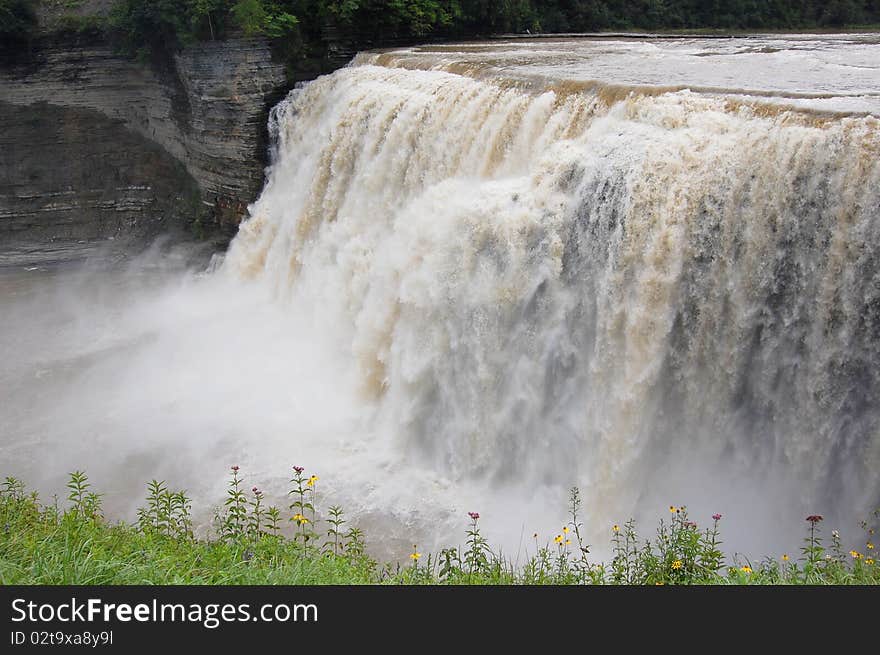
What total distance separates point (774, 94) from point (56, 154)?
16.4m

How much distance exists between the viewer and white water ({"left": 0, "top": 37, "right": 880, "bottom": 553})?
7652mm

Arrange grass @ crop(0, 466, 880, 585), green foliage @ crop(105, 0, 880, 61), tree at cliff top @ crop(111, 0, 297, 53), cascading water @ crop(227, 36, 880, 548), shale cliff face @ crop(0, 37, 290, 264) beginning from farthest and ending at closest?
shale cliff face @ crop(0, 37, 290, 264)
green foliage @ crop(105, 0, 880, 61)
tree at cliff top @ crop(111, 0, 297, 53)
cascading water @ crop(227, 36, 880, 548)
grass @ crop(0, 466, 880, 585)

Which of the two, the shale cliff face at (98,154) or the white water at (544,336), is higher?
the shale cliff face at (98,154)

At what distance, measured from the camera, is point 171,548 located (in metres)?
6.23

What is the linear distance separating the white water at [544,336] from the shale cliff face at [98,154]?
5288 mm

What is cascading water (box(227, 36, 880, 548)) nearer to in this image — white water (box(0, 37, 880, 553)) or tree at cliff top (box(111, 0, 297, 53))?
white water (box(0, 37, 880, 553))

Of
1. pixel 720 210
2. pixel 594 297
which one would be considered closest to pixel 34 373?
pixel 594 297

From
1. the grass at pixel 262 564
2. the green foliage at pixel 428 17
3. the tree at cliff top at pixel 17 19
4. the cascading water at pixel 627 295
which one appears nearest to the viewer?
the grass at pixel 262 564

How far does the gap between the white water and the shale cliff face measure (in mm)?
5288

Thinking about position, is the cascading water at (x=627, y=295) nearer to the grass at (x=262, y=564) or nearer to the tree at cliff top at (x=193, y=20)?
the grass at (x=262, y=564)

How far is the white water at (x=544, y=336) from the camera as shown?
765cm

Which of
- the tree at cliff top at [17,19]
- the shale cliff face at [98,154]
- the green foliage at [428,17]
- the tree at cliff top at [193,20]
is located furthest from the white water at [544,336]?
the tree at cliff top at [17,19]

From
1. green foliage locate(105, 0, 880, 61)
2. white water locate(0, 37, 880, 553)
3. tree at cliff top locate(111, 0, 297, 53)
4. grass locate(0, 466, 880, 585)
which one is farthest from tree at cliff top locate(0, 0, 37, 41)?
grass locate(0, 466, 880, 585)

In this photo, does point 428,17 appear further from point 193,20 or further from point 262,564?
point 262,564
